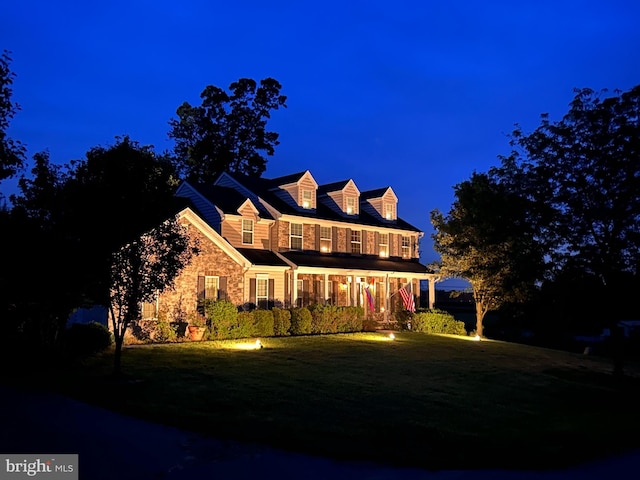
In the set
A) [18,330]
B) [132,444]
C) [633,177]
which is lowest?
[132,444]

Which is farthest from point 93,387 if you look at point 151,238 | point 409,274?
point 409,274

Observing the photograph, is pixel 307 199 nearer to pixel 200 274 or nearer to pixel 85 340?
pixel 200 274

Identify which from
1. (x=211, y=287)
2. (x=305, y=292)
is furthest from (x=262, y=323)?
(x=305, y=292)

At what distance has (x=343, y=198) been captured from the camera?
3534 centimetres

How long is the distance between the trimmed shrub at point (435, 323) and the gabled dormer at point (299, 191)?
8.59 m

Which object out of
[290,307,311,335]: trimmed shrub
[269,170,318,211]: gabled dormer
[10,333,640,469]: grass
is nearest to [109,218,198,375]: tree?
[10,333,640,469]: grass

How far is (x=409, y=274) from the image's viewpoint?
3431cm

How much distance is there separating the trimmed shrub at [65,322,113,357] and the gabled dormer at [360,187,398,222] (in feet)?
74.5

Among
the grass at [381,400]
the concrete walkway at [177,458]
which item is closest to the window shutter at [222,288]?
the grass at [381,400]

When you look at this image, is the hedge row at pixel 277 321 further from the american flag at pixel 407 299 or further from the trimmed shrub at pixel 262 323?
the american flag at pixel 407 299

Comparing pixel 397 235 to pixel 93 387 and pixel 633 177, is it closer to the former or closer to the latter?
pixel 633 177

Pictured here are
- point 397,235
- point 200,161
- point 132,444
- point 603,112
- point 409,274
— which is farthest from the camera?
point 200,161

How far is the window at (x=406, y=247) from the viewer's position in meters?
37.8

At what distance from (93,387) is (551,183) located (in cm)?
1448
